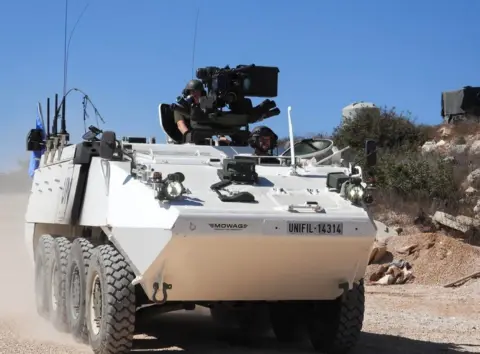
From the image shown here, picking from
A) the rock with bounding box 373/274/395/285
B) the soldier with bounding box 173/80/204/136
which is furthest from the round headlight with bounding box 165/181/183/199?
the rock with bounding box 373/274/395/285

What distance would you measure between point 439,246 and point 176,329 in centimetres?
836

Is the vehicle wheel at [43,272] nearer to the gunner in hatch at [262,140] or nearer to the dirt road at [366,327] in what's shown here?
the dirt road at [366,327]

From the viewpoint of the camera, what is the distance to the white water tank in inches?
1282

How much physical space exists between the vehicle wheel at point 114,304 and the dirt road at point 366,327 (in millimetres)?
768

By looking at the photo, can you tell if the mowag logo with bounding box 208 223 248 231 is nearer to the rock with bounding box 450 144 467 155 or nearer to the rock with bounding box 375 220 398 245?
the rock with bounding box 375 220 398 245

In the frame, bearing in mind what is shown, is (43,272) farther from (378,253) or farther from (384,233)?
(384,233)

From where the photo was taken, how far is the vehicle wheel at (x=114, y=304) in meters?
7.66

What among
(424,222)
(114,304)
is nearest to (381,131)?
(424,222)

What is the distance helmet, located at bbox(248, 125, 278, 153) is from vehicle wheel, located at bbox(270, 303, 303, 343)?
1.64 meters

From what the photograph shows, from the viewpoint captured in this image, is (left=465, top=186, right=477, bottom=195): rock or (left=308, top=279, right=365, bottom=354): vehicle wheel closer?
(left=308, top=279, right=365, bottom=354): vehicle wheel

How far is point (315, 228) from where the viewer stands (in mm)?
7508

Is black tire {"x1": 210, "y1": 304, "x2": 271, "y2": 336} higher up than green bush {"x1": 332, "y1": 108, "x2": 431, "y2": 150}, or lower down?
lower down

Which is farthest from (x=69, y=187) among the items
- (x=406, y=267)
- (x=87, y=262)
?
(x=406, y=267)

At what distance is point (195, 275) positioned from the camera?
24.8 ft
